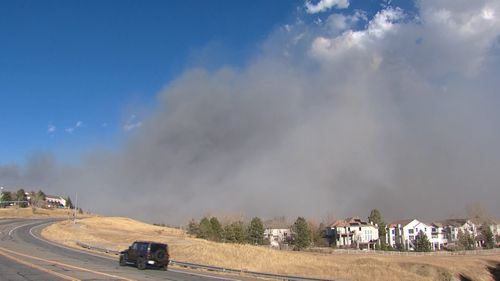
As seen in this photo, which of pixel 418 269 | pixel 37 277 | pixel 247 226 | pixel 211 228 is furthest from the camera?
pixel 247 226

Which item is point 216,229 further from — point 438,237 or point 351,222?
point 438,237

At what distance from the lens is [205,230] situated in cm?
9850

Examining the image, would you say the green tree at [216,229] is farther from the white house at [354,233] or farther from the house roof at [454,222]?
the house roof at [454,222]

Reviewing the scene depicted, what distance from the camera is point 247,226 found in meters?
118

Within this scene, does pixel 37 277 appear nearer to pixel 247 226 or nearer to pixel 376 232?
pixel 247 226

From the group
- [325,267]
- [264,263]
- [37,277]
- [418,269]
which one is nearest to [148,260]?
[37,277]

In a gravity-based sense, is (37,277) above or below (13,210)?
below

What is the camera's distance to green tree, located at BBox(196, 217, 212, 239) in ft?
315

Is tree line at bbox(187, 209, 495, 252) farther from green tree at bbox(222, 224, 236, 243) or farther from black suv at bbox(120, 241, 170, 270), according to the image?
black suv at bbox(120, 241, 170, 270)

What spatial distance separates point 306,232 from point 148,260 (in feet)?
266

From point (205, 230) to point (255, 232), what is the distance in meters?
19.4

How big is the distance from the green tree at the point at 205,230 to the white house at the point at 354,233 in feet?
185

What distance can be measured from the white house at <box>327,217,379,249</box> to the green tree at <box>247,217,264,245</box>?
3940cm

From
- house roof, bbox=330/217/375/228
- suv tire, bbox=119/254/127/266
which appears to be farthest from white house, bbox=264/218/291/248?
suv tire, bbox=119/254/127/266
